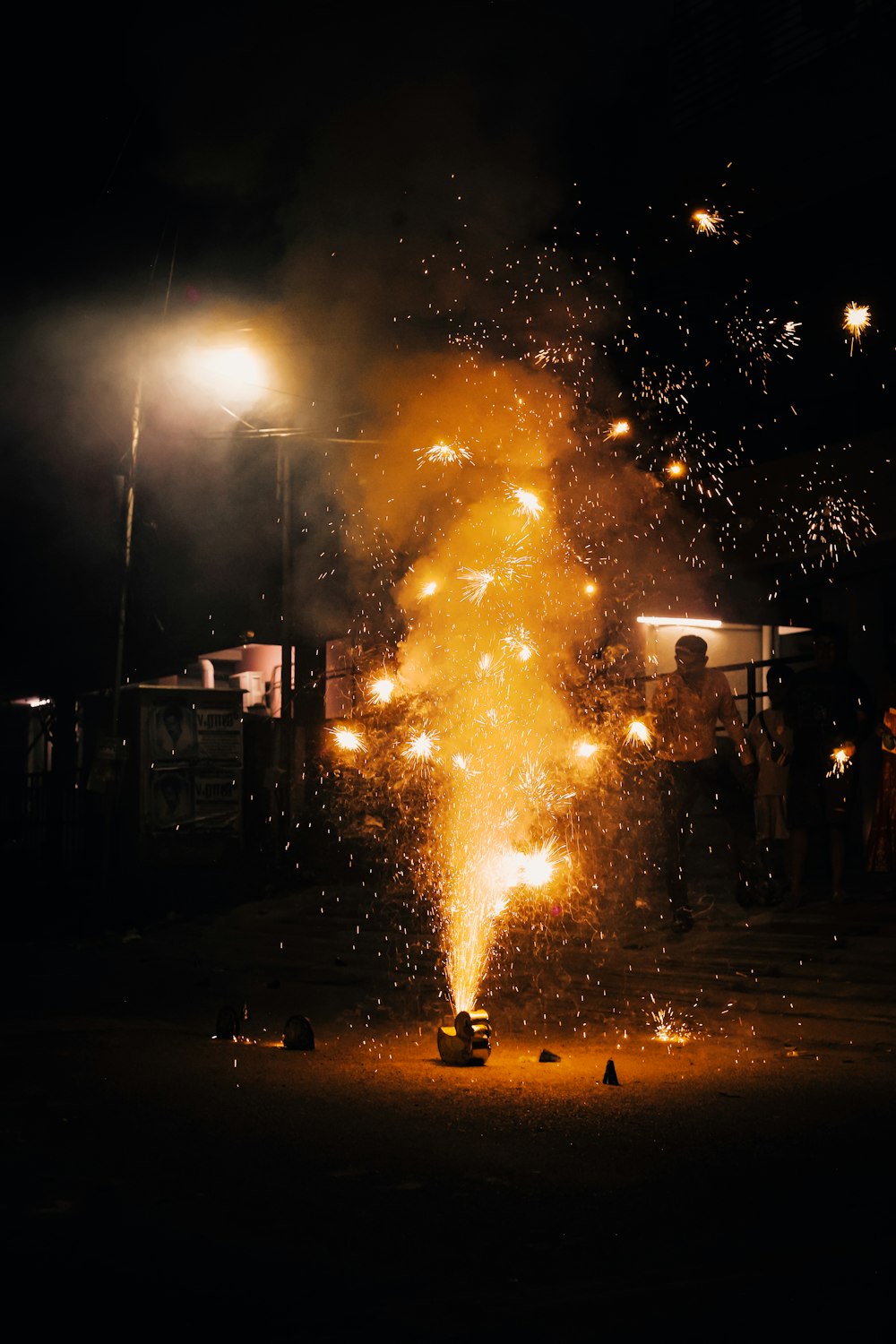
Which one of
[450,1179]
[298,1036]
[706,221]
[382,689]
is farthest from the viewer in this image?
[706,221]

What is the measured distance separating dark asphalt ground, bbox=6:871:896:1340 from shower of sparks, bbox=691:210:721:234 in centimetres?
910

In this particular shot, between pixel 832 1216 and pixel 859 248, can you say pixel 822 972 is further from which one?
pixel 859 248

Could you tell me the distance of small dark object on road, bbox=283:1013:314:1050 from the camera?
6.88 metres

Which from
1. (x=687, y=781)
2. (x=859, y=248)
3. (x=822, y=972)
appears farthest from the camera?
(x=859, y=248)

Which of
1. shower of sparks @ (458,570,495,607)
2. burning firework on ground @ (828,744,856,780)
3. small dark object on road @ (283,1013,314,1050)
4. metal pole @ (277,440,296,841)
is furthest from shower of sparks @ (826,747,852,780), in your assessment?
metal pole @ (277,440,296,841)

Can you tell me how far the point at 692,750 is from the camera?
9.66m

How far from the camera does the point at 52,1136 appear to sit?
470 centimetres

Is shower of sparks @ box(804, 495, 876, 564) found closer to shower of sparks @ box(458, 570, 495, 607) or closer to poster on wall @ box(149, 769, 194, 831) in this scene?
shower of sparks @ box(458, 570, 495, 607)

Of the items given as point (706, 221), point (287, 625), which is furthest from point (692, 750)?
point (287, 625)

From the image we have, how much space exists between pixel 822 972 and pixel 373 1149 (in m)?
4.40

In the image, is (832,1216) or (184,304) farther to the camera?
(184,304)

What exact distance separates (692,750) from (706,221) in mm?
7328

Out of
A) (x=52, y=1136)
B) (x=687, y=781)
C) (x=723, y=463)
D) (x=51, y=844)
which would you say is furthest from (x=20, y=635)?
(x=52, y=1136)

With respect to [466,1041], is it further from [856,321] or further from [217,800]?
[217,800]
